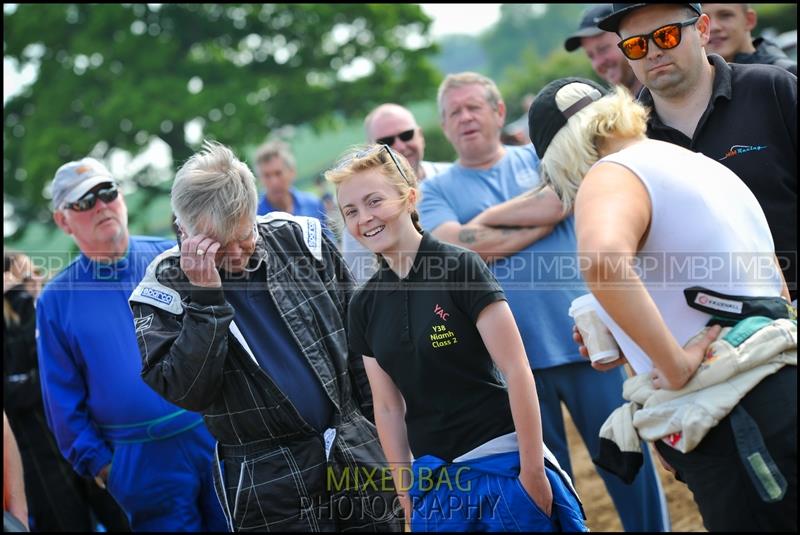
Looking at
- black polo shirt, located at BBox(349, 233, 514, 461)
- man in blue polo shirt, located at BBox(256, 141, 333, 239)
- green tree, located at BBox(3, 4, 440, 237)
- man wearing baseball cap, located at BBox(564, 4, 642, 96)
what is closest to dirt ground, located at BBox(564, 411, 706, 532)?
man wearing baseball cap, located at BBox(564, 4, 642, 96)

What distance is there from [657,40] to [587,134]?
0.68 metres

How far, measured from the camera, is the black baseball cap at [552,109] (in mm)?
2623

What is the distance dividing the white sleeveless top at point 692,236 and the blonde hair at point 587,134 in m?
0.11

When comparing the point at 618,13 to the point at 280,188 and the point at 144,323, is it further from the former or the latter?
the point at 280,188

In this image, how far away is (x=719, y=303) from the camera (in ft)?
7.64

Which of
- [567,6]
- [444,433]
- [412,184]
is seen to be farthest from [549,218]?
[567,6]

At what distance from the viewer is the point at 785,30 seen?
741 inches

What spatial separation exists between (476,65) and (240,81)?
270ft

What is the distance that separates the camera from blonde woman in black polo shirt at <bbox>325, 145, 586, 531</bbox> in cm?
298

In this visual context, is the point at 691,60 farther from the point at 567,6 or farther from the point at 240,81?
the point at 567,6

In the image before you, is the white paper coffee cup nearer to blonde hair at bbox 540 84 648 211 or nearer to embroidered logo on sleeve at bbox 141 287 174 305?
blonde hair at bbox 540 84 648 211

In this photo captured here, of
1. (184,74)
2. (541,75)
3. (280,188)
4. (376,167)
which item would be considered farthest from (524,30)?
(376,167)

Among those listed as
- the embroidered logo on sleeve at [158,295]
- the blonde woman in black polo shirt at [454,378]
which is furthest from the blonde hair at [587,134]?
the embroidered logo on sleeve at [158,295]

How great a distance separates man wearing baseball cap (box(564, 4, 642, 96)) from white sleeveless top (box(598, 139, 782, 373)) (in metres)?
2.96
